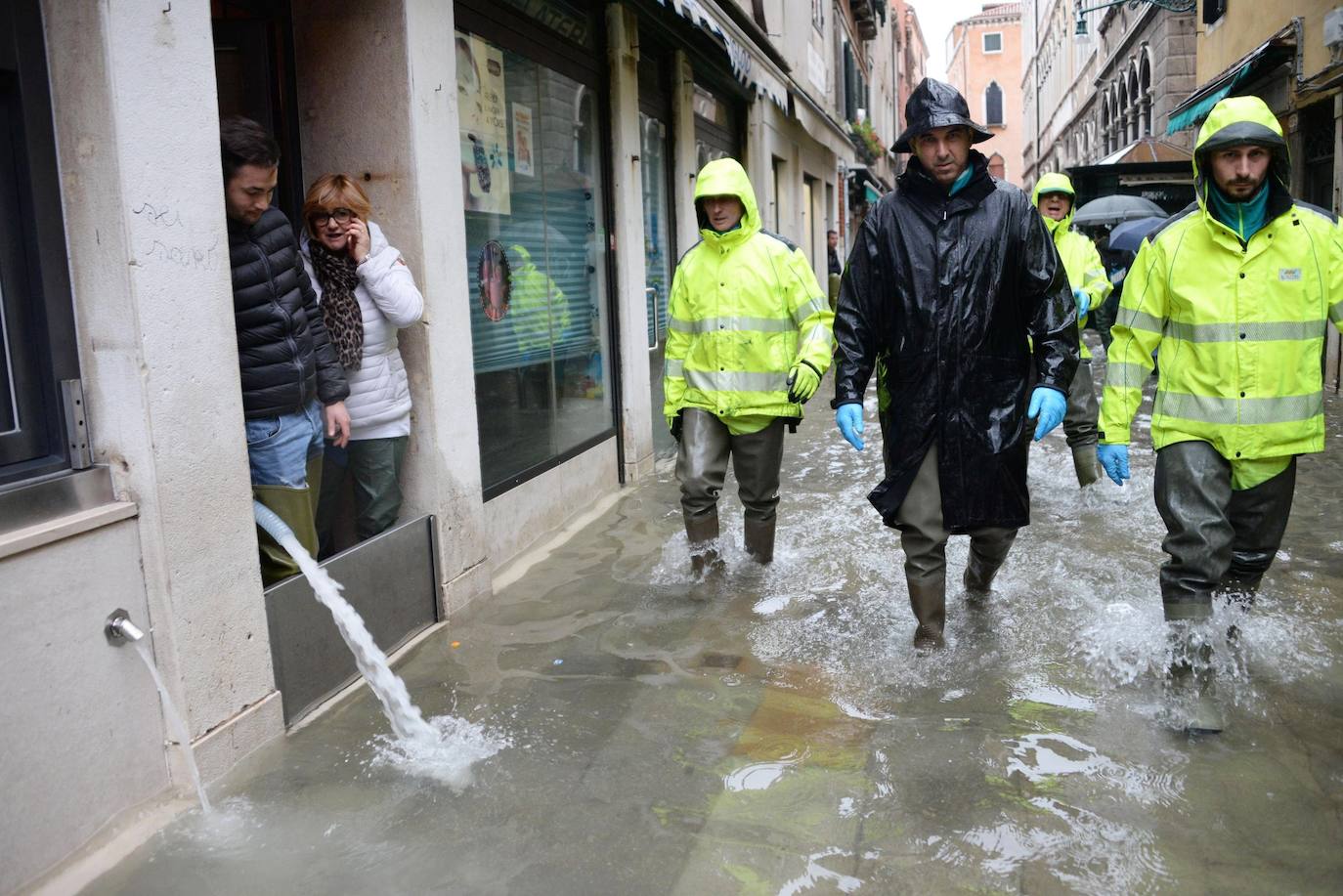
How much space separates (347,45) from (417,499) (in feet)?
6.14

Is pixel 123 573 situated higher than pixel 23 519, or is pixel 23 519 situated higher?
pixel 23 519

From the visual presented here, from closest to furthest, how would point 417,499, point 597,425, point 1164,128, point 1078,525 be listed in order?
point 417,499
point 1078,525
point 597,425
point 1164,128

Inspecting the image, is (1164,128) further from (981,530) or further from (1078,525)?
(981,530)

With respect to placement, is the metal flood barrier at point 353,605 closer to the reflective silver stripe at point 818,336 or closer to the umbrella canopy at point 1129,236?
the reflective silver stripe at point 818,336

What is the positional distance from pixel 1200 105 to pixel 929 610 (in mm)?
15176

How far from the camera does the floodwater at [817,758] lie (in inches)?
115

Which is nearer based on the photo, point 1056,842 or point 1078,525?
point 1056,842

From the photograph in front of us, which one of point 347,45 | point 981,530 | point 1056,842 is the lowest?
point 1056,842

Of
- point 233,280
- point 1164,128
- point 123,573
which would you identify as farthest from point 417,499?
point 1164,128

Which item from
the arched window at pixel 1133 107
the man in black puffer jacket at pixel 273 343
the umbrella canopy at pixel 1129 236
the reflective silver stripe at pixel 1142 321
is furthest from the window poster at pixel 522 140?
the arched window at pixel 1133 107

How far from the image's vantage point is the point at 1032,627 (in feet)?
15.4

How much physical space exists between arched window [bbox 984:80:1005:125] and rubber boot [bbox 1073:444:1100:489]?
241 feet

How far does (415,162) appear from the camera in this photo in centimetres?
481

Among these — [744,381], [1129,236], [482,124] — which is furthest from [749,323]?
[1129,236]
